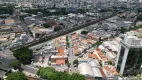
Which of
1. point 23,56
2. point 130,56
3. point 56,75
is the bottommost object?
point 56,75

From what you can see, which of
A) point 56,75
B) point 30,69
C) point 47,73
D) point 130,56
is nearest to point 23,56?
point 30,69

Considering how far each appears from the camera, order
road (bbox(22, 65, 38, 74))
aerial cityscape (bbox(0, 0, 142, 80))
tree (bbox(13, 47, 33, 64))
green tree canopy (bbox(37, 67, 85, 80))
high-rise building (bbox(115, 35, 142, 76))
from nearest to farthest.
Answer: green tree canopy (bbox(37, 67, 85, 80))
high-rise building (bbox(115, 35, 142, 76))
aerial cityscape (bbox(0, 0, 142, 80))
road (bbox(22, 65, 38, 74))
tree (bbox(13, 47, 33, 64))

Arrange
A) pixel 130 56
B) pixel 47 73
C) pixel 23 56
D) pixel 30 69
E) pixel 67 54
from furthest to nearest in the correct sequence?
pixel 67 54, pixel 23 56, pixel 30 69, pixel 130 56, pixel 47 73

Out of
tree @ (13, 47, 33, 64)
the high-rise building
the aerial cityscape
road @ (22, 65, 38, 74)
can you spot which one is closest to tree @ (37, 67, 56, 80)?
the aerial cityscape

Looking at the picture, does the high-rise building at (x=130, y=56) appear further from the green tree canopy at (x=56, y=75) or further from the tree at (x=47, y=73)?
the tree at (x=47, y=73)

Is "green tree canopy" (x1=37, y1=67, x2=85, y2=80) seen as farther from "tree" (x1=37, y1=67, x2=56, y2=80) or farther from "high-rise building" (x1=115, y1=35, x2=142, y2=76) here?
"high-rise building" (x1=115, y1=35, x2=142, y2=76)

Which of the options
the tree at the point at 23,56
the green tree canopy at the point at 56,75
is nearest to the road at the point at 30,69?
the tree at the point at 23,56

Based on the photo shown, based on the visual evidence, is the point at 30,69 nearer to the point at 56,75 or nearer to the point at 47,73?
the point at 47,73

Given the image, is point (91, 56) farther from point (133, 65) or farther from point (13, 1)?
point (13, 1)
